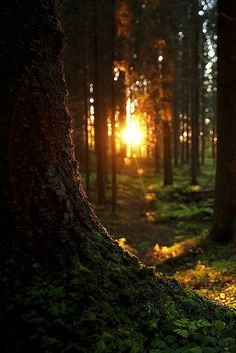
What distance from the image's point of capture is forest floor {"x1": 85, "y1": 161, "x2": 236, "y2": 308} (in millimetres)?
7476

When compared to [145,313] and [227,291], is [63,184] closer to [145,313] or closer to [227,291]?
[145,313]

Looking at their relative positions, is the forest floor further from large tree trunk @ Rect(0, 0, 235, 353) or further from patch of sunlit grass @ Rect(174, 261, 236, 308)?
large tree trunk @ Rect(0, 0, 235, 353)

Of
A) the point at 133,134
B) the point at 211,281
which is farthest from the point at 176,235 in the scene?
the point at 133,134

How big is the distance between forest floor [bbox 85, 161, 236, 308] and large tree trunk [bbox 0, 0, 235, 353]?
2.25 meters

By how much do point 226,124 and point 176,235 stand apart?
5.89m

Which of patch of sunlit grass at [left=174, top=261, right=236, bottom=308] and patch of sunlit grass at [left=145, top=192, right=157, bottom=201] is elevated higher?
patch of sunlit grass at [left=174, top=261, right=236, bottom=308]

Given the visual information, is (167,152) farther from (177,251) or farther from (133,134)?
(133,134)

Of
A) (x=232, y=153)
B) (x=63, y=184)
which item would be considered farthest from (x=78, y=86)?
(x=63, y=184)

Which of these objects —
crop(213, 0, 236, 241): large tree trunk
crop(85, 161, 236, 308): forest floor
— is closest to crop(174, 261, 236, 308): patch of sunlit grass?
crop(85, 161, 236, 308): forest floor

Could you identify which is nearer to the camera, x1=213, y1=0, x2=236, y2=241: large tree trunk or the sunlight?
x1=213, y1=0, x2=236, y2=241: large tree trunk

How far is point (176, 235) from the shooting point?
46.3ft

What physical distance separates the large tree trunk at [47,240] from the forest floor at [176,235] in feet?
7.39

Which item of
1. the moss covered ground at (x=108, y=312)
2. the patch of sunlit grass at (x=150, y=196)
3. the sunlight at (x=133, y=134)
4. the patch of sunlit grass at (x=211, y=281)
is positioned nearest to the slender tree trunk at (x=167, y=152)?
the patch of sunlit grass at (x=150, y=196)

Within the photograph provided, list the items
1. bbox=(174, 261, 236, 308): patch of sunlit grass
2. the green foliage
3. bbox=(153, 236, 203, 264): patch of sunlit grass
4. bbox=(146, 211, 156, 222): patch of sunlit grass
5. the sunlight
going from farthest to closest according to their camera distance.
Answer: the sunlight < bbox=(146, 211, 156, 222): patch of sunlit grass < bbox=(153, 236, 203, 264): patch of sunlit grass < bbox=(174, 261, 236, 308): patch of sunlit grass < the green foliage
